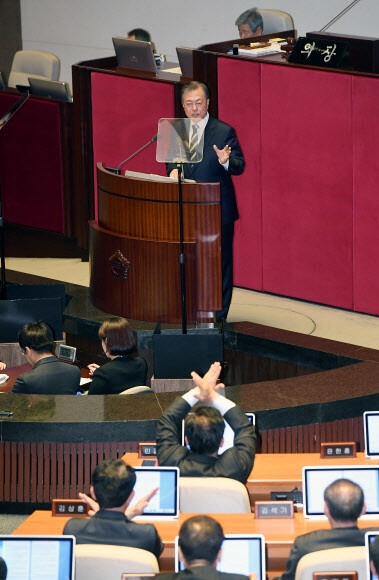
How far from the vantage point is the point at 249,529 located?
3586 millimetres

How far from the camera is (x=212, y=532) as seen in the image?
3.00 metres

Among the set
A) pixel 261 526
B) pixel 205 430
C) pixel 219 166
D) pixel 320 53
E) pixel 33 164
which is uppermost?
pixel 320 53

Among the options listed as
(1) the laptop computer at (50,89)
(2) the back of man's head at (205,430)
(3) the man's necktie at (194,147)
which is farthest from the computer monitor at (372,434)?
(1) the laptop computer at (50,89)

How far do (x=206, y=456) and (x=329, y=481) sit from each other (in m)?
0.45

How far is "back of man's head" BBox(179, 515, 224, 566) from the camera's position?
9.80ft

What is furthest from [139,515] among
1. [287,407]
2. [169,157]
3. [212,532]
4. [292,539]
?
[169,157]

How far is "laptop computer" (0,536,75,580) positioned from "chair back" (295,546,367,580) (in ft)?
2.28

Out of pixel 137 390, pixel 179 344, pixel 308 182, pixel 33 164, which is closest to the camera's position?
pixel 137 390

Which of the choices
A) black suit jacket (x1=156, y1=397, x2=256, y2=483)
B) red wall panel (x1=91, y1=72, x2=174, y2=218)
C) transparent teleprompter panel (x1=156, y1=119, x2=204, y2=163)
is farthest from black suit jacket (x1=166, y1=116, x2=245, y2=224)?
black suit jacket (x1=156, y1=397, x2=256, y2=483)

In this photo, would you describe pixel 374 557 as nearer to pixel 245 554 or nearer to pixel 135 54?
pixel 245 554

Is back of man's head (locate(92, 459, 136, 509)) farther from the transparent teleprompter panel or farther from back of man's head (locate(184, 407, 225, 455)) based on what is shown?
the transparent teleprompter panel

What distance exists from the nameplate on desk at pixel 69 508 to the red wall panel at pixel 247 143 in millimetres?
3833

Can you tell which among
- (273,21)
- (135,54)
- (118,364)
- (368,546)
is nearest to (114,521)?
(368,546)

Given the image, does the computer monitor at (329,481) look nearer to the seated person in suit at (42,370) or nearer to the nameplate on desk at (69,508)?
the nameplate on desk at (69,508)
